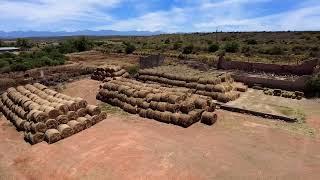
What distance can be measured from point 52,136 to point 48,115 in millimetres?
1334

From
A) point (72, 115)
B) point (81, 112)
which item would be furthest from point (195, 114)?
point (72, 115)

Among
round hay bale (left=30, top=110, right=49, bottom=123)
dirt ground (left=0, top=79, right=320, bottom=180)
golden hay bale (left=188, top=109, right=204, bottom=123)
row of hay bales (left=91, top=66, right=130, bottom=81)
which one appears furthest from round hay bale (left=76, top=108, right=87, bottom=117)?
row of hay bales (left=91, top=66, right=130, bottom=81)

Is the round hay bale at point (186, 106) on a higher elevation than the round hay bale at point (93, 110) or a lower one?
higher

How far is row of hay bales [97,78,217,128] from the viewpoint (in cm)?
1631

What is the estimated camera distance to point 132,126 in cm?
1633

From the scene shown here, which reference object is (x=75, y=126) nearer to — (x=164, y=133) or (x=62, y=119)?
(x=62, y=119)

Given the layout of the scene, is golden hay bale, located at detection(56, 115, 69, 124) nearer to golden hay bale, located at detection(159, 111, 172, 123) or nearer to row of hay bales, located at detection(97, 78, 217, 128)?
row of hay bales, located at detection(97, 78, 217, 128)

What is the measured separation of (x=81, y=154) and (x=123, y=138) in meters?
2.12

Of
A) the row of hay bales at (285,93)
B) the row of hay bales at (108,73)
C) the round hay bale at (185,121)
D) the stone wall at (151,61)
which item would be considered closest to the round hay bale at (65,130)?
the round hay bale at (185,121)

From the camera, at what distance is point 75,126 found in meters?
15.5

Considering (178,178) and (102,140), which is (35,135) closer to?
(102,140)

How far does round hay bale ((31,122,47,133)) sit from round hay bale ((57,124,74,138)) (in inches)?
25.1

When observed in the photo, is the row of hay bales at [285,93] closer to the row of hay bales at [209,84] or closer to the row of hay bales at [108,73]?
the row of hay bales at [209,84]

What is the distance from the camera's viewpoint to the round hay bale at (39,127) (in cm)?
1477
